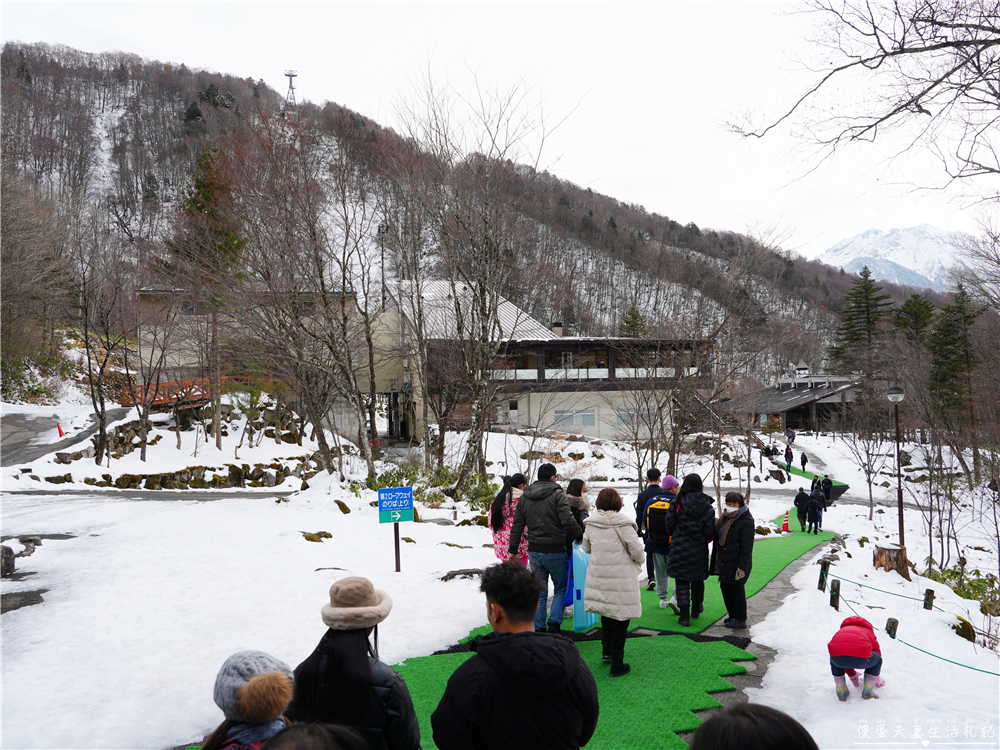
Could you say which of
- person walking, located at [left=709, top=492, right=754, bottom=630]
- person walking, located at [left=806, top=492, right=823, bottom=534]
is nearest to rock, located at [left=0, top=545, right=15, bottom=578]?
person walking, located at [left=709, top=492, right=754, bottom=630]

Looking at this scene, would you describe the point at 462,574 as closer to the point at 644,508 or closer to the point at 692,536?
the point at 644,508

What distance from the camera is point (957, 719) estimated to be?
4.00 m

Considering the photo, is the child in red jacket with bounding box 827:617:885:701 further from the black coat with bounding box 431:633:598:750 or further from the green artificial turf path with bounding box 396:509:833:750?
the black coat with bounding box 431:633:598:750

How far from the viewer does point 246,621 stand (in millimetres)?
5996

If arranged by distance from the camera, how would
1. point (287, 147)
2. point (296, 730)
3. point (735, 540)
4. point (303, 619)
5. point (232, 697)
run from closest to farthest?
point (296, 730), point (232, 697), point (735, 540), point (303, 619), point (287, 147)

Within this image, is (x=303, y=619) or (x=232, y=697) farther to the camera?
(x=303, y=619)

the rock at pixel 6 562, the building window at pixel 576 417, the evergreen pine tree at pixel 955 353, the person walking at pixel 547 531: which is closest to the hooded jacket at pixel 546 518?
the person walking at pixel 547 531

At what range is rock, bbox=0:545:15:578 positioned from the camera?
717 centimetres

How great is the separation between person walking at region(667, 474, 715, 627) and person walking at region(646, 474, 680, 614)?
0.19 meters

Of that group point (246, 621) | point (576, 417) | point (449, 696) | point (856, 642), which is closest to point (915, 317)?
point (576, 417)

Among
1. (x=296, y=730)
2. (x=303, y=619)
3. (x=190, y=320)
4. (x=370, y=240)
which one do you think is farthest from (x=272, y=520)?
(x=190, y=320)

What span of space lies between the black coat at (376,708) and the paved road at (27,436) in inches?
745

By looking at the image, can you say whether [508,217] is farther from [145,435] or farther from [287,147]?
[145,435]

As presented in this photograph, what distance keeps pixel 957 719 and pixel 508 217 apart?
1244cm
